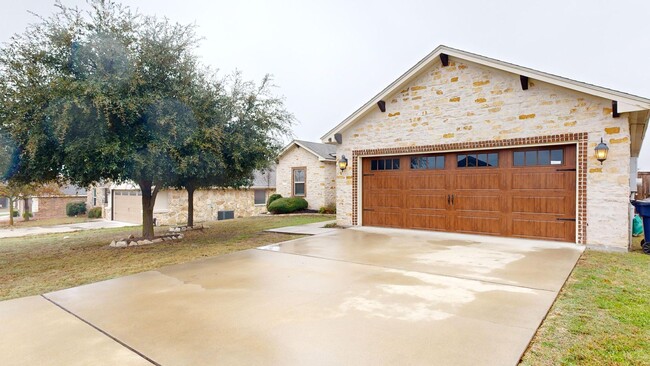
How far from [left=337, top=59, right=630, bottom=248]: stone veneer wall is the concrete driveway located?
7.44 feet

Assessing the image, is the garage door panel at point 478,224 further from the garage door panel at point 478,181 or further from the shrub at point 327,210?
the shrub at point 327,210

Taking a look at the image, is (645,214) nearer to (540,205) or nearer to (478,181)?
(540,205)


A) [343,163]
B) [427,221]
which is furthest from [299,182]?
[427,221]

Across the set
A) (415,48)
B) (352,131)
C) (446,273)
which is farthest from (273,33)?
(446,273)

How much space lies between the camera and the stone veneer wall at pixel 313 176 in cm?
1945

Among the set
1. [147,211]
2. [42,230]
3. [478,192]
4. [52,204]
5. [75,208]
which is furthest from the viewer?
[52,204]

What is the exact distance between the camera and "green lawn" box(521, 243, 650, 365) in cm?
286

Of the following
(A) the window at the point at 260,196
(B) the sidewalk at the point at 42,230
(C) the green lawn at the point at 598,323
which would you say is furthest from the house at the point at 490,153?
(B) the sidewalk at the point at 42,230

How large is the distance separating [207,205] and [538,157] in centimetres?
1917

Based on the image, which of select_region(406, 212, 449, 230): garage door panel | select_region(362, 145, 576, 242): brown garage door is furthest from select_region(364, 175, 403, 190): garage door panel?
select_region(406, 212, 449, 230): garage door panel

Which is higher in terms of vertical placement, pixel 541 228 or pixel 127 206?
pixel 541 228

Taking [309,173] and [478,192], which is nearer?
[478,192]

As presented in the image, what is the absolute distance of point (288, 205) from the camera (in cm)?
1956

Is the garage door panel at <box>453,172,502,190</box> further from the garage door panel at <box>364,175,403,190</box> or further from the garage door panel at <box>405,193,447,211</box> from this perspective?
the garage door panel at <box>364,175,403,190</box>
